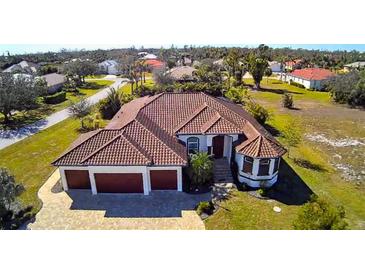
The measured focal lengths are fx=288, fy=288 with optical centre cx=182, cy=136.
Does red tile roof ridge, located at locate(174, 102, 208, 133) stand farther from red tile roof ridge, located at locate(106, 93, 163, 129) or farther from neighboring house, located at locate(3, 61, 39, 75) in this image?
neighboring house, located at locate(3, 61, 39, 75)

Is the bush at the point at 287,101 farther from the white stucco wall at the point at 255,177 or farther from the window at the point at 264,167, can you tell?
the window at the point at 264,167

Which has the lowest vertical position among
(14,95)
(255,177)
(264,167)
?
(255,177)

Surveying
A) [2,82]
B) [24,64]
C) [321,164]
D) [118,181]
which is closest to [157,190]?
[118,181]

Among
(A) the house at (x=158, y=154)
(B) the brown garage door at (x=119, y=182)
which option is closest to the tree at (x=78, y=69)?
(A) the house at (x=158, y=154)

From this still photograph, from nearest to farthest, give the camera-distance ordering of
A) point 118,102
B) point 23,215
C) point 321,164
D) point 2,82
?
point 23,215 < point 321,164 < point 2,82 < point 118,102

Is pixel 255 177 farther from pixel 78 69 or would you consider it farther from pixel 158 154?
pixel 78 69

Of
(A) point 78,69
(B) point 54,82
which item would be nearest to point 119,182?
(B) point 54,82
